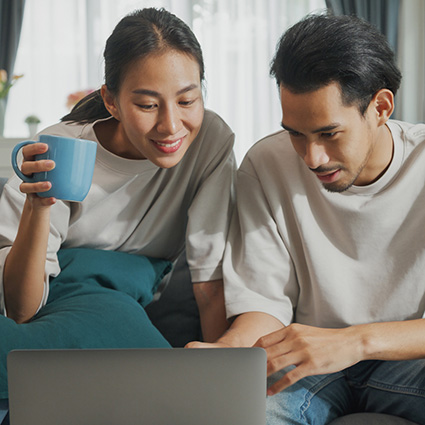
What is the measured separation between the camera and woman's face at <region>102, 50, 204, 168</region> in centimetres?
131

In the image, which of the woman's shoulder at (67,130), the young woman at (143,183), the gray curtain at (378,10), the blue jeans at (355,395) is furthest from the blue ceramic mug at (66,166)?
the gray curtain at (378,10)

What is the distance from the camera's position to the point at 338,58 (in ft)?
4.05

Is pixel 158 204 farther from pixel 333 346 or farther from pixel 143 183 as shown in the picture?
pixel 333 346

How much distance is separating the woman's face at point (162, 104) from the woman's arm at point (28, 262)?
0.93 feet

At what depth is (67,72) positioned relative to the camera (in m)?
4.88

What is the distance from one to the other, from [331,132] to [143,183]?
0.51 meters

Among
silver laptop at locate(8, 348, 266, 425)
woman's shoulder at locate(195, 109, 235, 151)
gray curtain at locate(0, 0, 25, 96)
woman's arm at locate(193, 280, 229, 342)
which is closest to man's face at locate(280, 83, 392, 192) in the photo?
woman's shoulder at locate(195, 109, 235, 151)

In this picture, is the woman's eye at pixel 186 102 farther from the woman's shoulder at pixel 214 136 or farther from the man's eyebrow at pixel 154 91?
the woman's shoulder at pixel 214 136

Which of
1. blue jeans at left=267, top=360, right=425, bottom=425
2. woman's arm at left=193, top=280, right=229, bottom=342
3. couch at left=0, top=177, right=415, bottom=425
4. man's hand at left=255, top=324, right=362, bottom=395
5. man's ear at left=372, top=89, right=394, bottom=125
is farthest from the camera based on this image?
couch at left=0, top=177, right=415, bottom=425

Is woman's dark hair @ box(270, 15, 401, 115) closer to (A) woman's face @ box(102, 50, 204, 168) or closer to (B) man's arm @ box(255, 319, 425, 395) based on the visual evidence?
(A) woman's face @ box(102, 50, 204, 168)

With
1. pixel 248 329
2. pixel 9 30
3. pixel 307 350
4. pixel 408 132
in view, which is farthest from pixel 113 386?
pixel 9 30

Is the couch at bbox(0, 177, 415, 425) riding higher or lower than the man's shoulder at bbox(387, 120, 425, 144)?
lower

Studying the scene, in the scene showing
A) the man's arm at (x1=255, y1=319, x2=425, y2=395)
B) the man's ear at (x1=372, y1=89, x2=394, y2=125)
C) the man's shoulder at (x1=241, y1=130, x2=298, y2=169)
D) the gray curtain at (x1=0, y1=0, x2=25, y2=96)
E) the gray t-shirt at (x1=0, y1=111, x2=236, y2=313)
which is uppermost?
the gray curtain at (x1=0, y1=0, x2=25, y2=96)

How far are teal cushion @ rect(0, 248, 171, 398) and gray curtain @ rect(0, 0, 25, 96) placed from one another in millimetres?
3769
